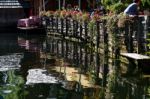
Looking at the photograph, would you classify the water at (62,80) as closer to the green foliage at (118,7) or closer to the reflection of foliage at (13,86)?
the reflection of foliage at (13,86)

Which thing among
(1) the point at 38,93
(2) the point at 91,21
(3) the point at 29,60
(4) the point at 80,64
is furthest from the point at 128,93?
(2) the point at 91,21

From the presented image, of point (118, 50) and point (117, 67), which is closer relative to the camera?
point (117, 67)

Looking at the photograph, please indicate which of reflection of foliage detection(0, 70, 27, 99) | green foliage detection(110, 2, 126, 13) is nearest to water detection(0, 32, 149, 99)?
reflection of foliage detection(0, 70, 27, 99)

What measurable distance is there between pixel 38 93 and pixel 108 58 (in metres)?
8.69

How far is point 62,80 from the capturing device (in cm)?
1747

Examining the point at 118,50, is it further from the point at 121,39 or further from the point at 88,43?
the point at 88,43

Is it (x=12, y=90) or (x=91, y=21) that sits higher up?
(x=91, y=21)

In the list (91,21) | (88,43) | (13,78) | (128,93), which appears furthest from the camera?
(88,43)

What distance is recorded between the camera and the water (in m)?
14.6

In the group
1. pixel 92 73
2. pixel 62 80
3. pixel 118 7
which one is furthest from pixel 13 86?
pixel 118 7

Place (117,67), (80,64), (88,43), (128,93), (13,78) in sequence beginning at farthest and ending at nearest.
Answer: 1. (88,43)
2. (80,64)
3. (117,67)
4. (13,78)
5. (128,93)

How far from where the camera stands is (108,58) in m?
23.2

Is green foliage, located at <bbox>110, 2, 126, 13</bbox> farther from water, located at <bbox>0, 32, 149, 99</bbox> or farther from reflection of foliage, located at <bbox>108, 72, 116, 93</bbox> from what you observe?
reflection of foliage, located at <bbox>108, 72, 116, 93</bbox>

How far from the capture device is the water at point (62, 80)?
14.6 m
